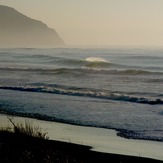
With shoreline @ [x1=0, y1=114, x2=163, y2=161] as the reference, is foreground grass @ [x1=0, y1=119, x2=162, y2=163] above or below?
above

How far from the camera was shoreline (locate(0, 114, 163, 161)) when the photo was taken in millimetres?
9336

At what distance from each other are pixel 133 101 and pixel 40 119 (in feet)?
22.2

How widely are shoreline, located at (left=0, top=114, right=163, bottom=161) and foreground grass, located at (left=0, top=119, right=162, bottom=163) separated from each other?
1.82ft

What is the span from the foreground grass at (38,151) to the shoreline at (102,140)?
55 centimetres

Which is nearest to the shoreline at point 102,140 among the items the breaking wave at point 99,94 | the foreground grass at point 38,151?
the foreground grass at point 38,151

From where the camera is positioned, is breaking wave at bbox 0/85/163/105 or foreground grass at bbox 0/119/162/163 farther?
breaking wave at bbox 0/85/163/105

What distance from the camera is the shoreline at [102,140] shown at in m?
9.34

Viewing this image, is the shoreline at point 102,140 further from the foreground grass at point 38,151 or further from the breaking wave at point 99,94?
the breaking wave at point 99,94

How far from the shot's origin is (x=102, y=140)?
10641 millimetres

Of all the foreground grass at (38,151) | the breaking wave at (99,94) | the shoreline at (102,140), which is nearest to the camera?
the foreground grass at (38,151)

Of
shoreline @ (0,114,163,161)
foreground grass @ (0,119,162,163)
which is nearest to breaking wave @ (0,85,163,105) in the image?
shoreline @ (0,114,163,161)

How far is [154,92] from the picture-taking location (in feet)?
77.2

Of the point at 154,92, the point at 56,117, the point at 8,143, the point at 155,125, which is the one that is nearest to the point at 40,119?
the point at 56,117

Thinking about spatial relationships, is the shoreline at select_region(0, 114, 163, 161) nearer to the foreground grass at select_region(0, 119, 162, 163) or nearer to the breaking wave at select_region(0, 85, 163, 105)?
the foreground grass at select_region(0, 119, 162, 163)
